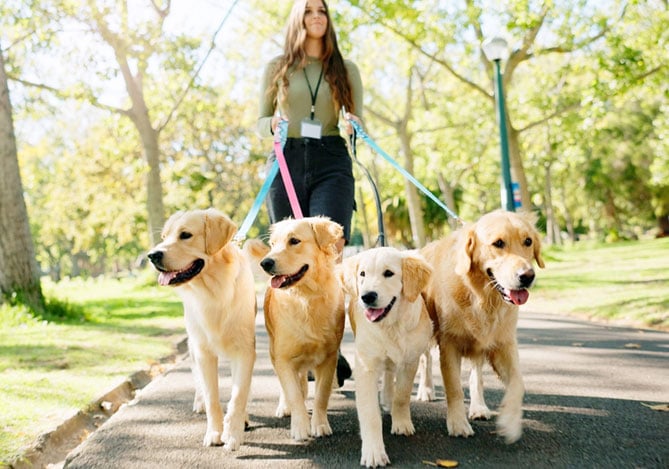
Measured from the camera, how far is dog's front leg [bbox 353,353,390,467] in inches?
142

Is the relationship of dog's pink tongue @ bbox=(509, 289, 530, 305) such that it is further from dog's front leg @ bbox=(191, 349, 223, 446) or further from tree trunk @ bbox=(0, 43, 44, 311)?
tree trunk @ bbox=(0, 43, 44, 311)

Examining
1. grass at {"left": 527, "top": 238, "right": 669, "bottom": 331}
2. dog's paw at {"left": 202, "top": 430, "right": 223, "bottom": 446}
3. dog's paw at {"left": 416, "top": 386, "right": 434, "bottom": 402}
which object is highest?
dog's paw at {"left": 202, "top": 430, "right": 223, "bottom": 446}

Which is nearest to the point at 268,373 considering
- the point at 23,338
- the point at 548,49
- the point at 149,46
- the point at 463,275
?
the point at 463,275

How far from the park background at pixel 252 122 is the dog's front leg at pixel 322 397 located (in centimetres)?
213

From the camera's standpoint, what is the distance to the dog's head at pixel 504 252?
3.98 meters

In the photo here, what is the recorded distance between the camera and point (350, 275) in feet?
14.3

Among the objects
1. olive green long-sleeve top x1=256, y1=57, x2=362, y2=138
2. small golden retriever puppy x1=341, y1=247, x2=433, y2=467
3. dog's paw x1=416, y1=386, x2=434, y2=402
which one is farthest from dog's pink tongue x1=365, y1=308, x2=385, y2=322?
olive green long-sleeve top x1=256, y1=57, x2=362, y2=138

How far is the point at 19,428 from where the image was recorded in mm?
4340

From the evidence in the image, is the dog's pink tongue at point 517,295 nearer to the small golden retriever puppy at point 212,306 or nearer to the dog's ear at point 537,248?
the dog's ear at point 537,248

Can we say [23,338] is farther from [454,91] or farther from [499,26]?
[454,91]

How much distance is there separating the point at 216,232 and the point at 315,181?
1.41 metres

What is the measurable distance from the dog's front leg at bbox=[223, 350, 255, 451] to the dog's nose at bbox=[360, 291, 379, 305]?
914mm

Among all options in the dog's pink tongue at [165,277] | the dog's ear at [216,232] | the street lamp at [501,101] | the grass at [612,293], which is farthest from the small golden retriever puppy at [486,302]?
the street lamp at [501,101]

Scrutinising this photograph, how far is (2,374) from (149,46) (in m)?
13.2
